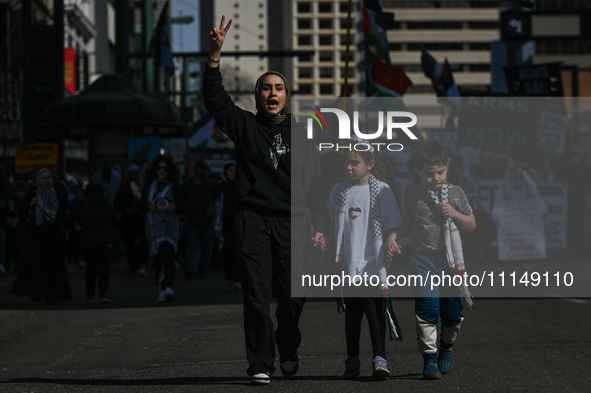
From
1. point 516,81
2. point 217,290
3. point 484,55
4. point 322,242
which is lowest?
point 217,290

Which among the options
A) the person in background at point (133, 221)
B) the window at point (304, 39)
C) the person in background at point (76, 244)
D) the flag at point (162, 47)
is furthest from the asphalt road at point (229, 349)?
the window at point (304, 39)

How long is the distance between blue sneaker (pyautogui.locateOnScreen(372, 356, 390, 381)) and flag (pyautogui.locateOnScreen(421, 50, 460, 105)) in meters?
14.3

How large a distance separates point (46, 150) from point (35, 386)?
11177 mm

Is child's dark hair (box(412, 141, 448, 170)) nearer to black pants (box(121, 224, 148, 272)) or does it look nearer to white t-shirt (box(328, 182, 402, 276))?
white t-shirt (box(328, 182, 402, 276))

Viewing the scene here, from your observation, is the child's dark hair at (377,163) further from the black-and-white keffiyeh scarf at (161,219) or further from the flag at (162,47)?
the flag at (162,47)

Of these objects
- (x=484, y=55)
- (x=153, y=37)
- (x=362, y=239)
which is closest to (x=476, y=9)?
(x=484, y=55)

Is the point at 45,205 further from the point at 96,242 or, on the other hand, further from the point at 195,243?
the point at 195,243

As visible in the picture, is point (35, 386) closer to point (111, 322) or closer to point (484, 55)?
point (111, 322)

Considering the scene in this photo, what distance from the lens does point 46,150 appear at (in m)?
16.5

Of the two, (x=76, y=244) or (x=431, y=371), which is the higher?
(x=431, y=371)

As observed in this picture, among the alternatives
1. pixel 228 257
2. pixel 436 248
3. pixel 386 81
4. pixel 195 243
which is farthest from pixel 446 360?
pixel 386 81

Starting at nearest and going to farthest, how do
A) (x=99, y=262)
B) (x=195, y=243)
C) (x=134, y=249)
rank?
(x=99, y=262) → (x=195, y=243) → (x=134, y=249)

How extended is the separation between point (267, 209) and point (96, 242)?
620cm

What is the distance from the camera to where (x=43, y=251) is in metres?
11.4
